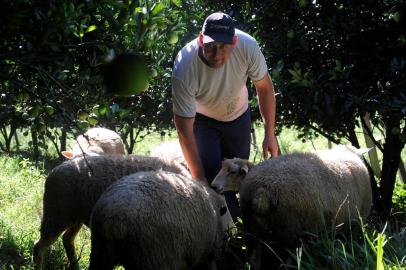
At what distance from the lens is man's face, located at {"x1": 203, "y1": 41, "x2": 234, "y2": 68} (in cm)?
395

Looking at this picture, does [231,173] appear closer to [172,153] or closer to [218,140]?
[218,140]

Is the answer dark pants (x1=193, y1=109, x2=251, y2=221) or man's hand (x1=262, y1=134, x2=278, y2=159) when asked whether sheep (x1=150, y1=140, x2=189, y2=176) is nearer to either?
dark pants (x1=193, y1=109, x2=251, y2=221)

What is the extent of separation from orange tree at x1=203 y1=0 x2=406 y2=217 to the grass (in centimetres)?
83

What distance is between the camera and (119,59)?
221 centimetres

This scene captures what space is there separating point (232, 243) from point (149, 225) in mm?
1472

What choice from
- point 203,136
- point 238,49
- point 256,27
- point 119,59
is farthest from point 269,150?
point 119,59

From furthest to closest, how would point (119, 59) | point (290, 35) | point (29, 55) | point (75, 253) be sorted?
point (290, 35) < point (75, 253) < point (119, 59) < point (29, 55)

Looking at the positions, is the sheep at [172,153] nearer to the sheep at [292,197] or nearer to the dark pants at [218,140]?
the dark pants at [218,140]

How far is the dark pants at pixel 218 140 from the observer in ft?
15.6

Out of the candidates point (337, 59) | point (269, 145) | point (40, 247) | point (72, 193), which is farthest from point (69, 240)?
point (337, 59)

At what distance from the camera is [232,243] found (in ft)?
14.4

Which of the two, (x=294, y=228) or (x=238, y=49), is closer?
(x=294, y=228)

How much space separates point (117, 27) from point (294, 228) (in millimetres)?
2271

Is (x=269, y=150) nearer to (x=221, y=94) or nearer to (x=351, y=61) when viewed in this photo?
(x=221, y=94)
